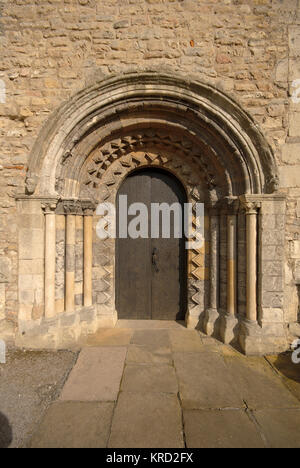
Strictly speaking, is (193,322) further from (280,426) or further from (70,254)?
(70,254)

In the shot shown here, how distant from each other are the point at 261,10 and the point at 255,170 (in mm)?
2218

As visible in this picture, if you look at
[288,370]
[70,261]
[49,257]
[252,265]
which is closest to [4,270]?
[49,257]

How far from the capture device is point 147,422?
2.00m

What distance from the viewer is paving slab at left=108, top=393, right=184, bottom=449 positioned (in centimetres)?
182

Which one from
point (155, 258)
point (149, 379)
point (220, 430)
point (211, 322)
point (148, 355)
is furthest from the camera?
point (155, 258)

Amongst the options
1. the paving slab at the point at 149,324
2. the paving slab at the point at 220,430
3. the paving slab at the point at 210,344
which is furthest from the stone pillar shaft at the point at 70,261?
the paving slab at the point at 220,430

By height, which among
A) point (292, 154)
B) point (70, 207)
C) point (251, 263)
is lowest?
point (251, 263)

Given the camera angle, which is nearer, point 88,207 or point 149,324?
point 88,207

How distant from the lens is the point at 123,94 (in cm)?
332

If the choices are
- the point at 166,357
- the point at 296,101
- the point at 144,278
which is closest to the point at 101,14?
the point at 296,101

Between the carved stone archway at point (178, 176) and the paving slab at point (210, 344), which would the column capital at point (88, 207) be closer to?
the carved stone archway at point (178, 176)

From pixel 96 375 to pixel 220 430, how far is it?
1.38 metres

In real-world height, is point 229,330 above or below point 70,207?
below

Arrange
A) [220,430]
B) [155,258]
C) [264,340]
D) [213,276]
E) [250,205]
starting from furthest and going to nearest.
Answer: [155,258]
[213,276]
[250,205]
[264,340]
[220,430]
